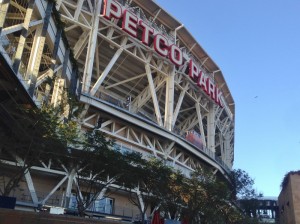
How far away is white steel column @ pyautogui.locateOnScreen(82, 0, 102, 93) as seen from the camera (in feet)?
119

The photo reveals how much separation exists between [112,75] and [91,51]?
36.8ft

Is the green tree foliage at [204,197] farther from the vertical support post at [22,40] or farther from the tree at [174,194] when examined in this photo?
the vertical support post at [22,40]

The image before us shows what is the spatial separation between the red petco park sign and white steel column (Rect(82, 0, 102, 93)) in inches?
46.0

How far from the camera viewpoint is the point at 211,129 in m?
55.0

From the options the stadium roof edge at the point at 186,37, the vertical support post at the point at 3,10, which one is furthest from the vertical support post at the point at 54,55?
the stadium roof edge at the point at 186,37

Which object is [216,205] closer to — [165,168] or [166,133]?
[165,168]

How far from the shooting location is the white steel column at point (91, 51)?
36.2m

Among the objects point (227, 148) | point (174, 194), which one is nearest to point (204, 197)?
point (174, 194)

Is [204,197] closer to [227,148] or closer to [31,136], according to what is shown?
[31,136]

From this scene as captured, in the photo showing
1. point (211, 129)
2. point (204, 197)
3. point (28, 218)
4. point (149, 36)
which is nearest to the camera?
point (28, 218)

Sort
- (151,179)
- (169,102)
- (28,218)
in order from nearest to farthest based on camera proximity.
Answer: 1. (28,218)
2. (151,179)
3. (169,102)

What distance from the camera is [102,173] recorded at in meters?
22.1

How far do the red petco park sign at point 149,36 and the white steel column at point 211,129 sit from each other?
528 cm

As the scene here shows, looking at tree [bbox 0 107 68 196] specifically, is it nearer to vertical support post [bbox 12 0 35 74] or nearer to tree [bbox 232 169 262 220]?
vertical support post [bbox 12 0 35 74]
